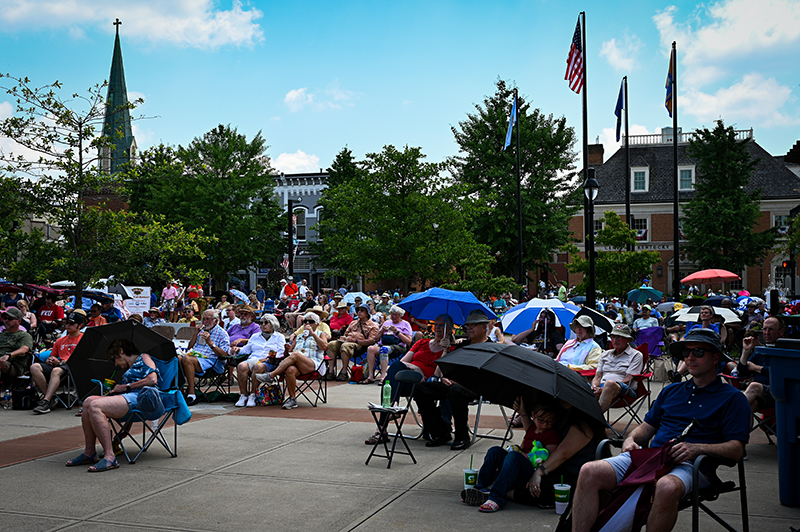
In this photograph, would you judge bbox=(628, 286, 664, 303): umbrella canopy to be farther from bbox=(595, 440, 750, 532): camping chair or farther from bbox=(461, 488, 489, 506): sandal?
bbox=(595, 440, 750, 532): camping chair

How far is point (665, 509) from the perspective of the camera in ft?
13.9

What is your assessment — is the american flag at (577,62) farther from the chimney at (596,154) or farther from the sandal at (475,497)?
the chimney at (596,154)

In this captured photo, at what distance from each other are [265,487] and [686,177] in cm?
5674

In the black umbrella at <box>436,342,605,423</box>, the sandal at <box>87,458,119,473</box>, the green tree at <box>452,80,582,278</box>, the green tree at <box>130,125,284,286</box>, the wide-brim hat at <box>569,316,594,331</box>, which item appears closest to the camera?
the black umbrella at <box>436,342,605,423</box>

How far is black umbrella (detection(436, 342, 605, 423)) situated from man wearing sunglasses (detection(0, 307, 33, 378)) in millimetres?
8446

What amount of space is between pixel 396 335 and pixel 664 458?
32.9 ft

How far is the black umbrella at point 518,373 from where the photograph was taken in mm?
5473

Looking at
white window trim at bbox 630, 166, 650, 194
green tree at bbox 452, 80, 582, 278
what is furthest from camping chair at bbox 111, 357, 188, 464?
white window trim at bbox 630, 166, 650, 194

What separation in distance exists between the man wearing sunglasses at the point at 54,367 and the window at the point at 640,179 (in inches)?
2053

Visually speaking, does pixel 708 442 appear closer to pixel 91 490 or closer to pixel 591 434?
pixel 591 434

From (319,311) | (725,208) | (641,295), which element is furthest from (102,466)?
(725,208)

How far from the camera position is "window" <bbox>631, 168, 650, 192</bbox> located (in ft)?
189

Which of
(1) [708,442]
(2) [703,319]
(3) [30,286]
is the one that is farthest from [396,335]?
(3) [30,286]

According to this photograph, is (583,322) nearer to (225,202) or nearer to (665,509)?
(665,509)
